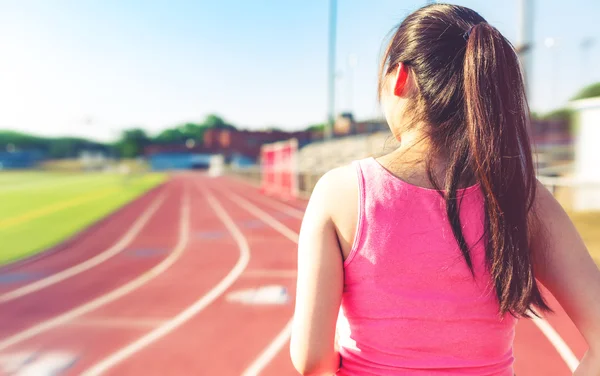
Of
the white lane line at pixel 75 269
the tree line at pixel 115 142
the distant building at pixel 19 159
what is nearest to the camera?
the white lane line at pixel 75 269

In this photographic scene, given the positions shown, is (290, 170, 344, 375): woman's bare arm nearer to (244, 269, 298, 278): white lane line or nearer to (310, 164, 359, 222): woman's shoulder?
(310, 164, 359, 222): woman's shoulder

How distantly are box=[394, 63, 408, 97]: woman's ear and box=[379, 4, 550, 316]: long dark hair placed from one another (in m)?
0.01

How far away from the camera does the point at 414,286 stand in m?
0.95

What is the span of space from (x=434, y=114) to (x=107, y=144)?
113 m

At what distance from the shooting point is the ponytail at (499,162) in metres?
0.96

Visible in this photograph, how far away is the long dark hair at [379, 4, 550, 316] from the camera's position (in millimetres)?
962

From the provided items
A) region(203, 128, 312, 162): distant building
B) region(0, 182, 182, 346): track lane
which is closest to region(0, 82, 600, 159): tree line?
region(203, 128, 312, 162): distant building

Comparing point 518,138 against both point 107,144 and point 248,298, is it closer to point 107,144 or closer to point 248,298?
point 248,298

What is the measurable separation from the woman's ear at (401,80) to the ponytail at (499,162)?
0.11 meters

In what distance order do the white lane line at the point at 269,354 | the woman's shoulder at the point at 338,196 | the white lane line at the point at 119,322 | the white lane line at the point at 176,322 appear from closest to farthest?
1. the woman's shoulder at the point at 338,196
2. the white lane line at the point at 269,354
3. the white lane line at the point at 176,322
4. the white lane line at the point at 119,322

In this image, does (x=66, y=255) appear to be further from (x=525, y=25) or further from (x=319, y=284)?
(x=319, y=284)

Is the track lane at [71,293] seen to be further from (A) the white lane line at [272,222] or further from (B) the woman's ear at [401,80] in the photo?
(B) the woman's ear at [401,80]

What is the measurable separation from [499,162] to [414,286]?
0.27 m

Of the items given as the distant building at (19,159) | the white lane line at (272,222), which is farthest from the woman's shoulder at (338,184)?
the distant building at (19,159)
